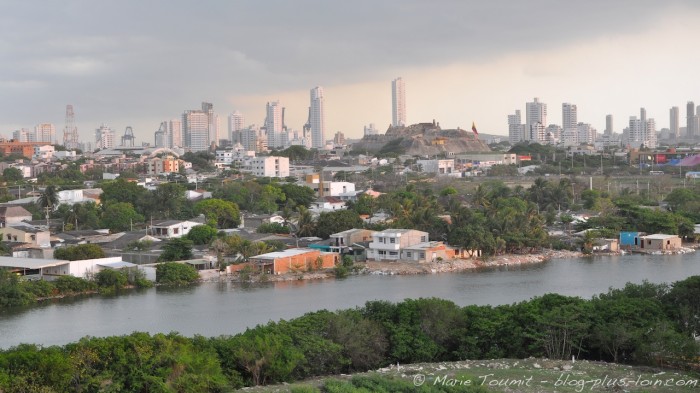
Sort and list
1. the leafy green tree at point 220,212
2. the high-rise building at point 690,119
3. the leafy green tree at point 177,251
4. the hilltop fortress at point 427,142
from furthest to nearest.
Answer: the high-rise building at point 690,119 → the hilltop fortress at point 427,142 → the leafy green tree at point 220,212 → the leafy green tree at point 177,251

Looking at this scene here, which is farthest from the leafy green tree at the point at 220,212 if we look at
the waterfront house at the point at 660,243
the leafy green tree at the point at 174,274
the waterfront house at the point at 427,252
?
the waterfront house at the point at 660,243

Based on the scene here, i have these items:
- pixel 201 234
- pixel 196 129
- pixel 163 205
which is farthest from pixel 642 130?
pixel 201 234

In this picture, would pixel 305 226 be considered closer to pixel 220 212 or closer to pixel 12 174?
pixel 220 212

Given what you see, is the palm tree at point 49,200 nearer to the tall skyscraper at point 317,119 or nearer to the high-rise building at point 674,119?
the tall skyscraper at point 317,119

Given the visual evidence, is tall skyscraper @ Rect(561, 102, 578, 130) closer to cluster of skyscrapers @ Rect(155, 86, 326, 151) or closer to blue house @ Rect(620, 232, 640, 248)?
cluster of skyscrapers @ Rect(155, 86, 326, 151)

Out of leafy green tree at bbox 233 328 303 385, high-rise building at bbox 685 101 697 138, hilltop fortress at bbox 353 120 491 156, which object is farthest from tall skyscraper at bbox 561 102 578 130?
leafy green tree at bbox 233 328 303 385

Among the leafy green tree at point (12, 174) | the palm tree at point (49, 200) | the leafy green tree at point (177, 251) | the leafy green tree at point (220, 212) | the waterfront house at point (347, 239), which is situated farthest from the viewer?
the leafy green tree at point (12, 174)
